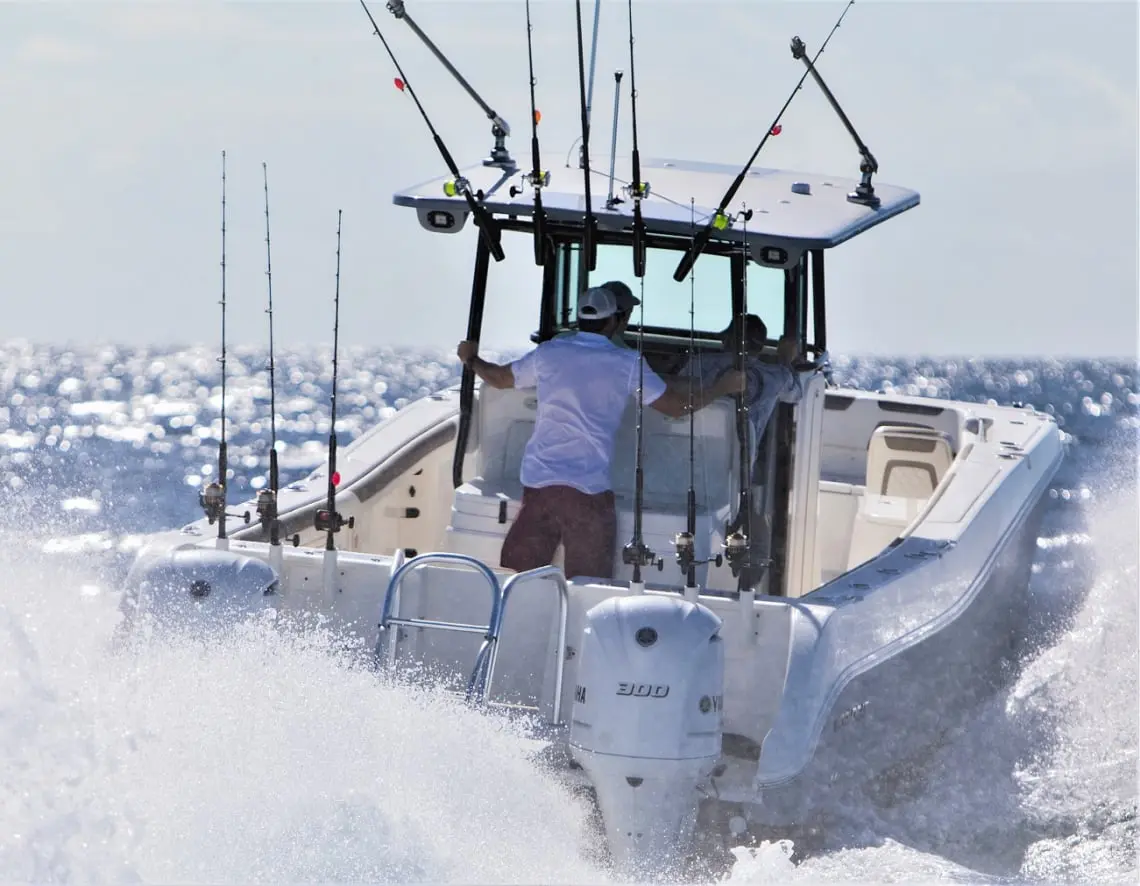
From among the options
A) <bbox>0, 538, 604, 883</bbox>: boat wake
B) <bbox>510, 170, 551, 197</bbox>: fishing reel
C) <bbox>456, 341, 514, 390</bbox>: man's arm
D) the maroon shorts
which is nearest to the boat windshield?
<bbox>510, 170, 551, 197</bbox>: fishing reel

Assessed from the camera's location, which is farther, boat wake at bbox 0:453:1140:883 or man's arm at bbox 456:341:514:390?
man's arm at bbox 456:341:514:390

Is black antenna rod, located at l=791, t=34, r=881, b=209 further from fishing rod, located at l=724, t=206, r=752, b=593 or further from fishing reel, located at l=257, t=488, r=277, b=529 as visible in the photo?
fishing reel, located at l=257, t=488, r=277, b=529

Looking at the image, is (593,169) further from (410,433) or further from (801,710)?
(801,710)

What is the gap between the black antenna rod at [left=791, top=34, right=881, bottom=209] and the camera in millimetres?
7219

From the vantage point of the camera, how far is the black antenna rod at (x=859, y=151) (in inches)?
284

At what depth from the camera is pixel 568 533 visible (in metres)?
6.47

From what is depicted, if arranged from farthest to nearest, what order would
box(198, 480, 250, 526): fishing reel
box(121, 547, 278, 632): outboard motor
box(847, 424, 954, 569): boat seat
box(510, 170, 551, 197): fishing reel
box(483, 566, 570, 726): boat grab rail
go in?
box(847, 424, 954, 569): boat seat → box(510, 170, 551, 197): fishing reel → box(198, 480, 250, 526): fishing reel → box(121, 547, 278, 632): outboard motor → box(483, 566, 570, 726): boat grab rail

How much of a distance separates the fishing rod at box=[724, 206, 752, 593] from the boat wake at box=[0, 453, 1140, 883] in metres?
0.87

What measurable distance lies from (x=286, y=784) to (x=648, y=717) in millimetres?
1064

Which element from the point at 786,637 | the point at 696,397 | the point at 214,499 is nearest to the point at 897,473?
the point at 696,397

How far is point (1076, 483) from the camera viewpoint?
20.7 metres

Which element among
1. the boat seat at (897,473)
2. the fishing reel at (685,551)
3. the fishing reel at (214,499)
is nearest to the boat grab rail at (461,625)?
the fishing reel at (685,551)

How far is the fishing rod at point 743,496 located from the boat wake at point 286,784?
0.87 metres

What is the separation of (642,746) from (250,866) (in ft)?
3.92
